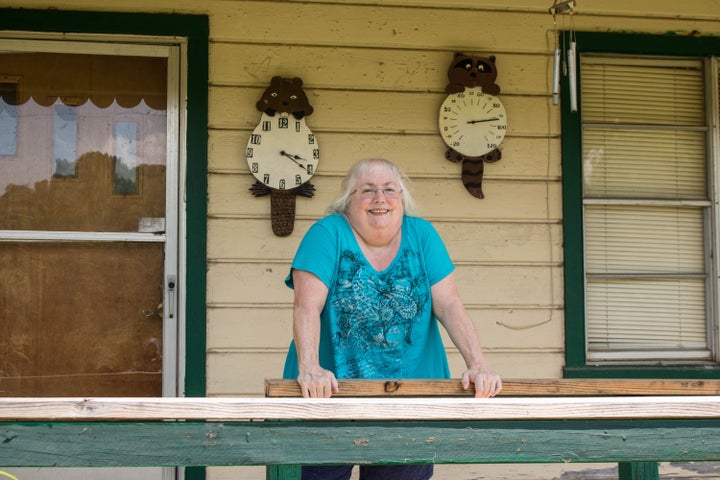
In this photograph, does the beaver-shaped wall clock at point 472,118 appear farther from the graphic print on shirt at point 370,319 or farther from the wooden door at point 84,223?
the graphic print on shirt at point 370,319

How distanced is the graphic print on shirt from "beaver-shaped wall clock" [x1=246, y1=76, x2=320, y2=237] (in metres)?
1.26

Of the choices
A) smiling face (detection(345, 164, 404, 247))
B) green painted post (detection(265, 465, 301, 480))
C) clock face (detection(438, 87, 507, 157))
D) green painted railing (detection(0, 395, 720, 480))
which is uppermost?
clock face (detection(438, 87, 507, 157))

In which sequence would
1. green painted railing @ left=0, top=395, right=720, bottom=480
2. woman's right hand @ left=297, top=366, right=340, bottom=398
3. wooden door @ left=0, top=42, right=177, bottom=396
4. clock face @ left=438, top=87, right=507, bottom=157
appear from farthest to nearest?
clock face @ left=438, top=87, right=507, bottom=157
wooden door @ left=0, top=42, right=177, bottom=396
woman's right hand @ left=297, top=366, right=340, bottom=398
green painted railing @ left=0, top=395, right=720, bottom=480

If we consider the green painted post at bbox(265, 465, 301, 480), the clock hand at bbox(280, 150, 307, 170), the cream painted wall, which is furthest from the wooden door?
the green painted post at bbox(265, 465, 301, 480)

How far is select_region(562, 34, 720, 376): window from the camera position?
390 cm

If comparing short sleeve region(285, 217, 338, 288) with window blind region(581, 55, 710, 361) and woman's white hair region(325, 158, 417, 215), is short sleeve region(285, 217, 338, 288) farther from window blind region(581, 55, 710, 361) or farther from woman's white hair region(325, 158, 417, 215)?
window blind region(581, 55, 710, 361)

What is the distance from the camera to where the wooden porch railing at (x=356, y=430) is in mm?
1790

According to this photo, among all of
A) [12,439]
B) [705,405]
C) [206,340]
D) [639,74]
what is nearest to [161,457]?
[12,439]

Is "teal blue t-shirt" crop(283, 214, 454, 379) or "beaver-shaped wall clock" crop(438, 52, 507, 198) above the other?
"beaver-shaped wall clock" crop(438, 52, 507, 198)

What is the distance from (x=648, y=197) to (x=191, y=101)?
2.23 metres

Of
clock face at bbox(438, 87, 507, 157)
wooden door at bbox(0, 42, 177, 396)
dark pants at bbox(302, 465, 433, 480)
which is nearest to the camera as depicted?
dark pants at bbox(302, 465, 433, 480)

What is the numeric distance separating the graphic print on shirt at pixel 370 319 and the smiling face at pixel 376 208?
0.29ft

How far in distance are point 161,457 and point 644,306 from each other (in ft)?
9.29

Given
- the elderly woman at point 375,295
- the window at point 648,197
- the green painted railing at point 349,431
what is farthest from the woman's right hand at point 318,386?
the window at point 648,197
